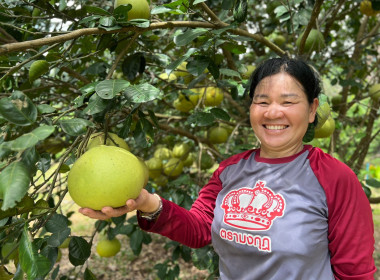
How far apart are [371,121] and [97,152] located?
3.39m

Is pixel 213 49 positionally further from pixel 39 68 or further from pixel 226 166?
pixel 39 68

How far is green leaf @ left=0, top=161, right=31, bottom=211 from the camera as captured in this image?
2.75ft

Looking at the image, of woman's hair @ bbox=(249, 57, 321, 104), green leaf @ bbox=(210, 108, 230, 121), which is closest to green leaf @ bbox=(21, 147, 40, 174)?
woman's hair @ bbox=(249, 57, 321, 104)

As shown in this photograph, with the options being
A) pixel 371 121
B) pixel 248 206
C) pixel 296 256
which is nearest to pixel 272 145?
pixel 248 206

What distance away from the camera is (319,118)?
1.87 meters

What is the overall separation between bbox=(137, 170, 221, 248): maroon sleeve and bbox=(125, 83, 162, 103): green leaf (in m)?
0.52

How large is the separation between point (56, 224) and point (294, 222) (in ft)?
3.10

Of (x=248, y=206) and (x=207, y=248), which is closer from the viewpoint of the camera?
(x=248, y=206)

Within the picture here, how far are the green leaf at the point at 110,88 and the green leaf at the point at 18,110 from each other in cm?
24

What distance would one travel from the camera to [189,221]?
1.58 m

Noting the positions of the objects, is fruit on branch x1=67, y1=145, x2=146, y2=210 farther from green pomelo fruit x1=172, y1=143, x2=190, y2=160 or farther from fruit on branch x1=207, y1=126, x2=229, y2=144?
green pomelo fruit x1=172, y1=143, x2=190, y2=160

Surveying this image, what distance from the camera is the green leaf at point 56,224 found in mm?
1423

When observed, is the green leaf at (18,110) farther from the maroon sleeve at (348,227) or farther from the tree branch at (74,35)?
the maroon sleeve at (348,227)

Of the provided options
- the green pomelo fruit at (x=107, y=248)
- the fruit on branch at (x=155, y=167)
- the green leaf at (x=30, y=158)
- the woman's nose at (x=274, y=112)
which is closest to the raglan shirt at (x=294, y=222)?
the woman's nose at (x=274, y=112)
